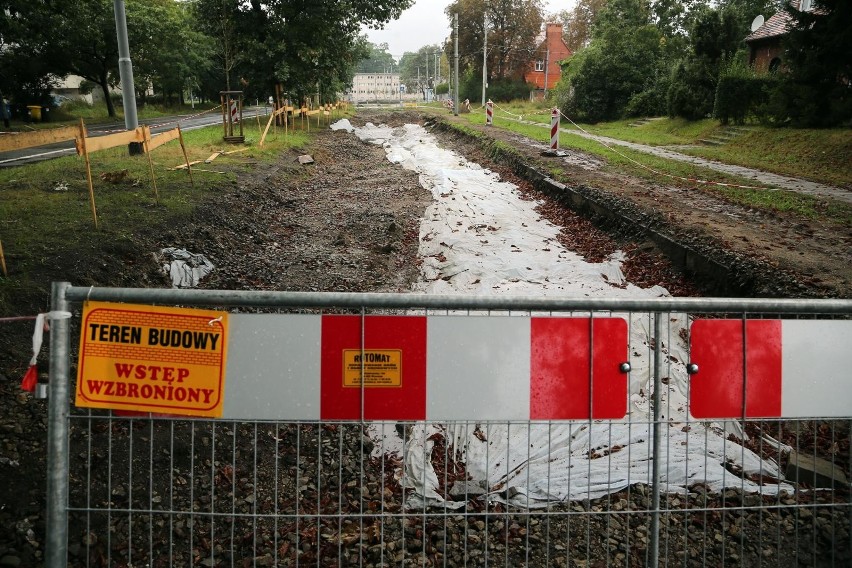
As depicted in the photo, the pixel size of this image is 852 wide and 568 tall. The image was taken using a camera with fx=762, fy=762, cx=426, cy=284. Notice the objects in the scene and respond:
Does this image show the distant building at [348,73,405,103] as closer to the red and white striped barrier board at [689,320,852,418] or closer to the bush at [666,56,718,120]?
the bush at [666,56,718,120]

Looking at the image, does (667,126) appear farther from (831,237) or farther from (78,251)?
(78,251)

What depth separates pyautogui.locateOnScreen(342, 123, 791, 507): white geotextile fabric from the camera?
4539mm

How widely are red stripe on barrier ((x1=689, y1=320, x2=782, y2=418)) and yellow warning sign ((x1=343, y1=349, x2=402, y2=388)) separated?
4.15 ft

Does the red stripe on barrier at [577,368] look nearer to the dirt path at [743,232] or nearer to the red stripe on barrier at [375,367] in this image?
the red stripe on barrier at [375,367]

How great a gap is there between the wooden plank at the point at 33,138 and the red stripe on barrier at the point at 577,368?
700 centimetres

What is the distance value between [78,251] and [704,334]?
7.01 metres

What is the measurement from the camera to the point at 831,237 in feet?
34.0

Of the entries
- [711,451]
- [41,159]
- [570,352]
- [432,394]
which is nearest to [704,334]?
[570,352]

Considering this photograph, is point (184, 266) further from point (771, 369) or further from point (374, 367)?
point (771, 369)

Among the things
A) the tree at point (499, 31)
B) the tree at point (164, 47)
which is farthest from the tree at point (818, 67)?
the tree at point (499, 31)

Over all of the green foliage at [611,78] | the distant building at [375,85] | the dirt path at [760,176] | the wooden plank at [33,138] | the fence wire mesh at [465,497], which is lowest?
the fence wire mesh at [465,497]

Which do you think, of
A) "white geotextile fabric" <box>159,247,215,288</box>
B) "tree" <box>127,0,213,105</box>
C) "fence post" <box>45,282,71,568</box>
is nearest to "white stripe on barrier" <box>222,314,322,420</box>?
"fence post" <box>45,282,71,568</box>

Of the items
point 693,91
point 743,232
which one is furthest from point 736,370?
point 693,91

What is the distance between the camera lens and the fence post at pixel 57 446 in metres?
2.95
